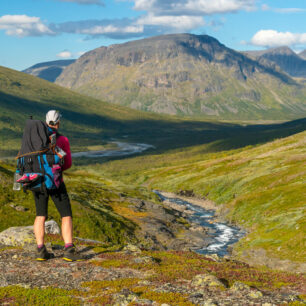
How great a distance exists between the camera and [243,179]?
4783 inches

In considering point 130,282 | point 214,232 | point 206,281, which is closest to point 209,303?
point 206,281

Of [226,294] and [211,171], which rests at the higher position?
[226,294]

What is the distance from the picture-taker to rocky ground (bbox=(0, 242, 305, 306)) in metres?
14.9

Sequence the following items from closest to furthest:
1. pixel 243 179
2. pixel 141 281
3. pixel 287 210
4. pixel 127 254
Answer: pixel 141 281 < pixel 127 254 < pixel 287 210 < pixel 243 179

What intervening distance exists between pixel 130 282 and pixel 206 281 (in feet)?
11.1

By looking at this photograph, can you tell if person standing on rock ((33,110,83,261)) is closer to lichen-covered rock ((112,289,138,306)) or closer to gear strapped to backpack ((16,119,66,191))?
gear strapped to backpack ((16,119,66,191))

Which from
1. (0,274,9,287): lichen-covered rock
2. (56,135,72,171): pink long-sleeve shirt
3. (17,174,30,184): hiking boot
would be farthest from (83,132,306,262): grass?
(17,174,30,184): hiking boot

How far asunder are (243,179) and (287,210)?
47337mm

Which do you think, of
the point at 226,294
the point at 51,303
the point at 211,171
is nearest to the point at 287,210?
the point at 226,294

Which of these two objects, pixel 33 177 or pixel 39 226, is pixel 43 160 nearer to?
pixel 33 177

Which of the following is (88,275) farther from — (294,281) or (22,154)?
(294,281)

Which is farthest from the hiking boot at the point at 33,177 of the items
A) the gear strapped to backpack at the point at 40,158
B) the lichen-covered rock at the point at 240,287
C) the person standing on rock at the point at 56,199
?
the lichen-covered rock at the point at 240,287

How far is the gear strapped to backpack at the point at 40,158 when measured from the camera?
1722 centimetres

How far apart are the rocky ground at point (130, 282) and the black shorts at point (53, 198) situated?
2.70m
